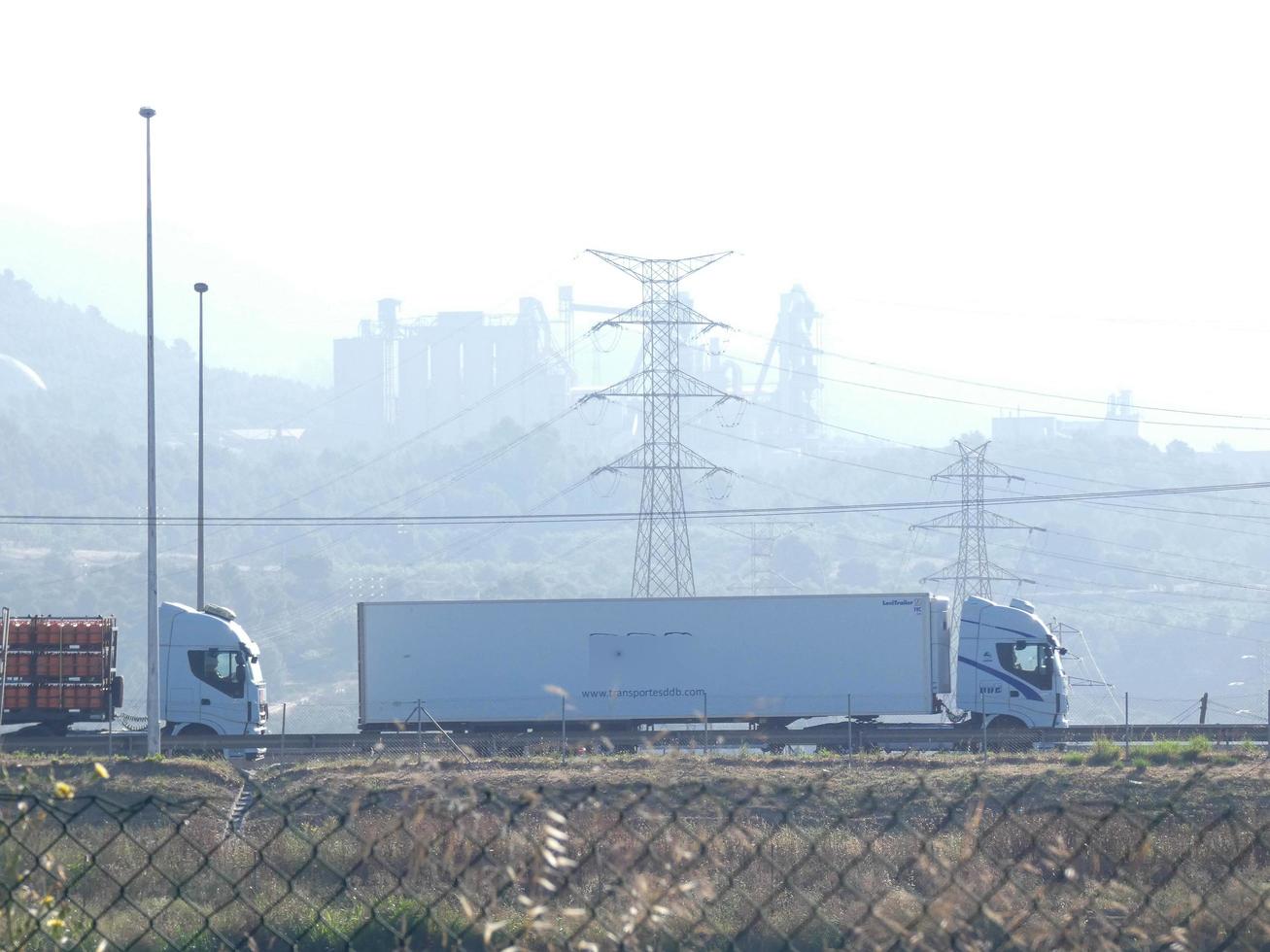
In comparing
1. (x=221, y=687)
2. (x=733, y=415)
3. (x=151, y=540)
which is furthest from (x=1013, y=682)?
(x=733, y=415)

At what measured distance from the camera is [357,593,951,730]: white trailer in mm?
30500

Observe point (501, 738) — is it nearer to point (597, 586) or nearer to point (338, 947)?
point (338, 947)

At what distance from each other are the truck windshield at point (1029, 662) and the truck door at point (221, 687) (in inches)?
611

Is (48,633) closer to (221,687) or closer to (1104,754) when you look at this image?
(221,687)

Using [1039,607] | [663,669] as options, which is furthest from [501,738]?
[1039,607]

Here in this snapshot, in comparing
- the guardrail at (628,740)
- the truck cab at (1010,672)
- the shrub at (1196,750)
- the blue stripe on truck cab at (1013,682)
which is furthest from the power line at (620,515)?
the shrub at (1196,750)

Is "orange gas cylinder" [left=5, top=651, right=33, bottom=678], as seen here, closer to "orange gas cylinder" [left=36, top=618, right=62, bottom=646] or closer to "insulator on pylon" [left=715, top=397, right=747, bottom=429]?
"orange gas cylinder" [left=36, top=618, right=62, bottom=646]

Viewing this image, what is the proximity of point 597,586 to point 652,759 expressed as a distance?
88.0 metres

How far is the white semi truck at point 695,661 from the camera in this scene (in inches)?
1196

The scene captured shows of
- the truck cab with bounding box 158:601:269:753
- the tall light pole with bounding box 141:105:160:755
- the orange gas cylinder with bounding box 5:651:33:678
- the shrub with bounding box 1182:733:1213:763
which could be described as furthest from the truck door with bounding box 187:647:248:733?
the shrub with bounding box 1182:733:1213:763

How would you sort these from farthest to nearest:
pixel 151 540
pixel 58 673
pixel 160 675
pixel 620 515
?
pixel 620 515 → pixel 160 675 → pixel 58 673 → pixel 151 540

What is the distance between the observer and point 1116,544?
120312 millimetres

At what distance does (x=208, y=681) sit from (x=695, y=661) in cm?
991

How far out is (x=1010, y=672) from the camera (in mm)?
30344
